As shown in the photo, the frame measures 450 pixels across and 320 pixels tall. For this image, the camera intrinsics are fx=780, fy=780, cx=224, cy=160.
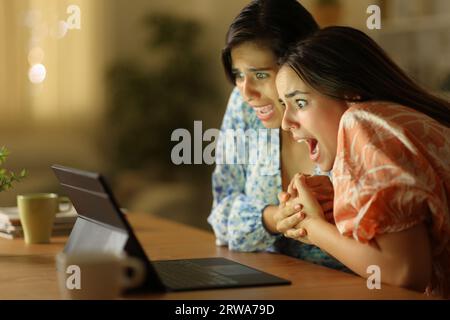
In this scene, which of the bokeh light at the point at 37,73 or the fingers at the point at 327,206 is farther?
the bokeh light at the point at 37,73

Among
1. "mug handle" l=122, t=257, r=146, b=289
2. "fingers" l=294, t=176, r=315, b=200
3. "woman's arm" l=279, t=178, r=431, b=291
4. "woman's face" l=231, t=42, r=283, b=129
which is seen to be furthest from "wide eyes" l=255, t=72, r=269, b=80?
"mug handle" l=122, t=257, r=146, b=289

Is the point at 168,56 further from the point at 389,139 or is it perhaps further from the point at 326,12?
the point at 389,139

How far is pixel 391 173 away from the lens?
1.32 meters

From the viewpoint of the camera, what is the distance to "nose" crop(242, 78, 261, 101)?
195 centimetres

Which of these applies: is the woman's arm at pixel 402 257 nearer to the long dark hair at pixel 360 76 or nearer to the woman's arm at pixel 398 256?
the woman's arm at pixel 398 256

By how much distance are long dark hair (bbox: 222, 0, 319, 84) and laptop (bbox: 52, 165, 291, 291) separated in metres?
0.62

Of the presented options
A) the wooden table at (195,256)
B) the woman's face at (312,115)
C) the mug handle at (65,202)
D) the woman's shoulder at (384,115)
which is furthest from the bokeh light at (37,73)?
the woman's shoulder at (384,115)

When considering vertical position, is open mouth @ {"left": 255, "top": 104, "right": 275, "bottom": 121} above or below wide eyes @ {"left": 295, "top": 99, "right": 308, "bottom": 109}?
below

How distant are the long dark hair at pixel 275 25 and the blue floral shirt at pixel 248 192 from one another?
0.26 metres

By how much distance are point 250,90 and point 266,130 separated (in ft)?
0.58

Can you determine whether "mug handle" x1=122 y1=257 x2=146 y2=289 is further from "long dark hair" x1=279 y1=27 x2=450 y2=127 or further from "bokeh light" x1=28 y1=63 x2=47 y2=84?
"bokeh light" x1=28 y1=63 x2=47 y2=84

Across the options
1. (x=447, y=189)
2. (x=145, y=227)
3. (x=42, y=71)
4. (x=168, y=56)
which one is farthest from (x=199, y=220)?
(x=447, y=189)

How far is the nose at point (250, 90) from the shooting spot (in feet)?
6.40
